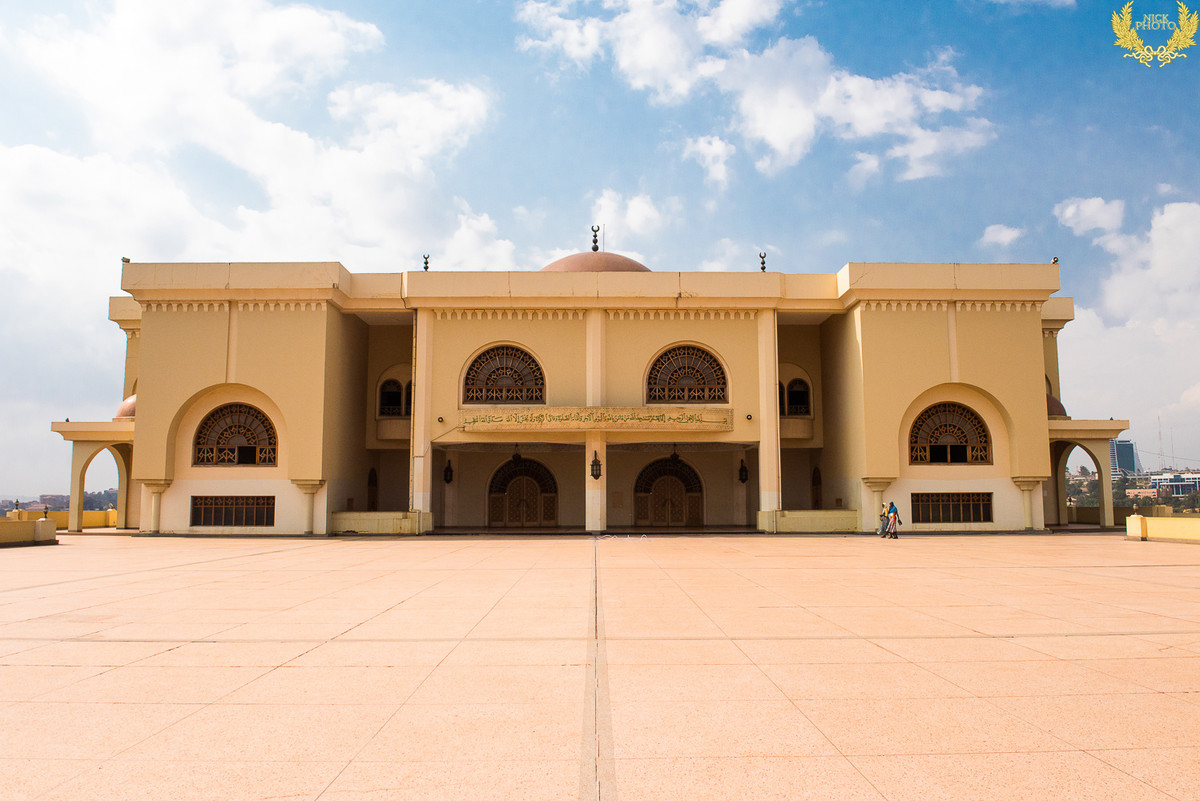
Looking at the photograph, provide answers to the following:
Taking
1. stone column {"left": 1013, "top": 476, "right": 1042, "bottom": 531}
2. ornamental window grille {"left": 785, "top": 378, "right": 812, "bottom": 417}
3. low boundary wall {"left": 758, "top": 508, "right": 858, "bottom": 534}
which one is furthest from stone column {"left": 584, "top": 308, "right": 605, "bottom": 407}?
stone column {"left": 1013, "top": 476, "right": 1042, "bottom": 531}

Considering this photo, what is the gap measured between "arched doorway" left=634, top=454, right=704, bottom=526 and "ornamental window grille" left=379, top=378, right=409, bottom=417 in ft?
30.5

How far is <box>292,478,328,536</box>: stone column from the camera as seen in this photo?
23.9m

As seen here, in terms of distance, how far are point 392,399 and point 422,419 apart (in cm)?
435

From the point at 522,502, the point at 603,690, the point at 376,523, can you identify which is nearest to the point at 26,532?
the point at 376,523

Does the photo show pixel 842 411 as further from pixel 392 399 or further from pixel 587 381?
pixel 392 399

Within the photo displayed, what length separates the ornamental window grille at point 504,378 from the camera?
25.2 metres

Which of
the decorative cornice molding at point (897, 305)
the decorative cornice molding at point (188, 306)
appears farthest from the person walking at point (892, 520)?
the decorative cornice molding at point (188, 306)

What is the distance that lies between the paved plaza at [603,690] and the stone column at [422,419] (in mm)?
13621

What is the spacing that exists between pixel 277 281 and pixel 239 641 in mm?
19458

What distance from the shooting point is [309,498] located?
24281 mm

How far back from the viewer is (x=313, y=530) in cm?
2419

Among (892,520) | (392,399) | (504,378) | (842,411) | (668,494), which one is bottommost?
(892,520)

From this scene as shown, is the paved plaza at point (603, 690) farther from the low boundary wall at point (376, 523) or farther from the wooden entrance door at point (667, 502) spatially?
the wooden entrance door at point (667, 502)

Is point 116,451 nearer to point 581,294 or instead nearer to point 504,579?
point 581,294
